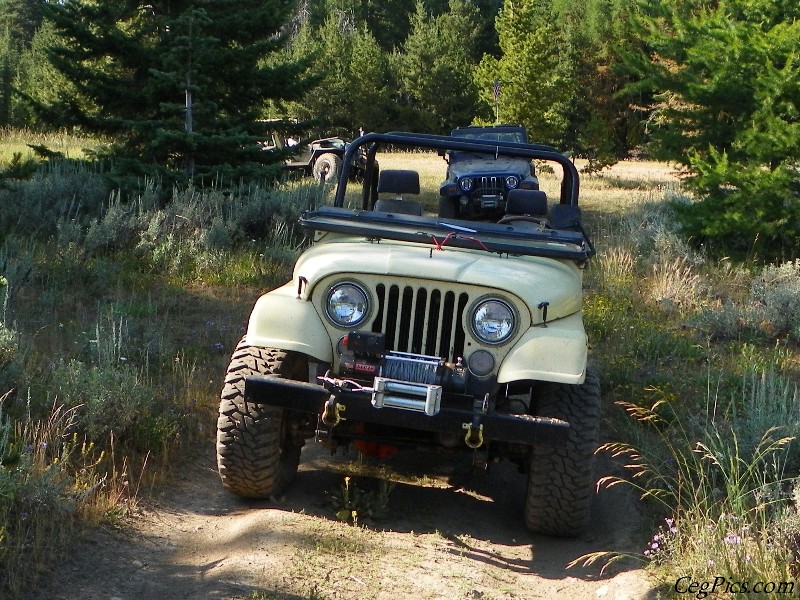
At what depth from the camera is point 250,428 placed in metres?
4.52

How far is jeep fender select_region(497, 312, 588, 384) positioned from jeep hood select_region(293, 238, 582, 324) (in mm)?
140

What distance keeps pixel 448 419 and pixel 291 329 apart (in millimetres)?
854

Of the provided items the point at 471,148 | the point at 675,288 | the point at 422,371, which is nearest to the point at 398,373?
the point at 422,371

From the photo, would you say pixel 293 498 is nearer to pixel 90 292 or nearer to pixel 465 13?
pixel 90 292

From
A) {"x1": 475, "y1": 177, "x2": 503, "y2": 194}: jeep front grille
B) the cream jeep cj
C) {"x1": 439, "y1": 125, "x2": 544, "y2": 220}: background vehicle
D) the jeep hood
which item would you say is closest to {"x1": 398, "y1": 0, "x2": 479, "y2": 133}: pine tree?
{"x1": 439, "y1": 125, "x2": 544, "y2": 220}: background vehicle

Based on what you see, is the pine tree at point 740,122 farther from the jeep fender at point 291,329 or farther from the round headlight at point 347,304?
the jeep fender at point 291,329

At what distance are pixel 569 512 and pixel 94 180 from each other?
764 cm

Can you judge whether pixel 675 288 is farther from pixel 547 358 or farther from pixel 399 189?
pixel 547 358

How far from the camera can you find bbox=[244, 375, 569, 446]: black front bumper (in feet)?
13.6

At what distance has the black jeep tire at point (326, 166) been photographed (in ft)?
60.9

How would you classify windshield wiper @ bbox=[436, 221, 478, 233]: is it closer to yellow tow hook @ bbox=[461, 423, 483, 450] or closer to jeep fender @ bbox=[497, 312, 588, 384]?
jeep fender @ bbox=[497, 312, 588, 384]

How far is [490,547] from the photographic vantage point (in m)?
4.66

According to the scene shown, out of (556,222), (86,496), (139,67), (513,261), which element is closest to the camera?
(86,496)

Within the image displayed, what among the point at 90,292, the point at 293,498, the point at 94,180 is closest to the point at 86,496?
the point at 293,498
